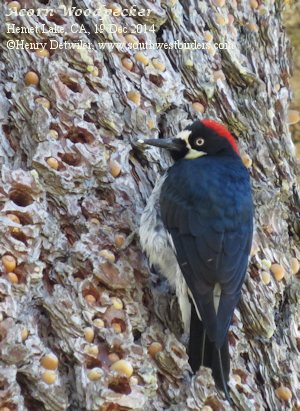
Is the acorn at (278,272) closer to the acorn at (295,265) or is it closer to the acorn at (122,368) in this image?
the acorn at (295,265)

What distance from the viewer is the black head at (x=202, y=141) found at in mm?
3586

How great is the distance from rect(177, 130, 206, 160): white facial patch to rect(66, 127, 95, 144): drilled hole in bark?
1.35 ft

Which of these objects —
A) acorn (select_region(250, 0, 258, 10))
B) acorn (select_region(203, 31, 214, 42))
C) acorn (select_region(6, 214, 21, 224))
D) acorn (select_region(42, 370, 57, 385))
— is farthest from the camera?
acorn (select_region(250, 0, 258, 10))

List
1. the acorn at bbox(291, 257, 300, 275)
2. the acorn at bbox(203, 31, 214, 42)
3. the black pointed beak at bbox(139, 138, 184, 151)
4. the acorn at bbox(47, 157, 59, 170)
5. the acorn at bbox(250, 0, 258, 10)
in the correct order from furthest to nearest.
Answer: the acorn at bbox(250, 0, 258, 10) → the acorn at bbox(203, 31, 214, 42) → the acorn at bbox(291, 257, 300, 275) → the black pointed beak at bbox(139, 138, 184, 151) → the acorn at bbox(47, 157, 59, 170)

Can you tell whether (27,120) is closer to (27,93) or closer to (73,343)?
(27,93)

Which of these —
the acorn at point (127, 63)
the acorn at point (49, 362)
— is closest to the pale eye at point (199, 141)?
the acorn at point (127, 63)

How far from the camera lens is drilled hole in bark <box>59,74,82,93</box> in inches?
133

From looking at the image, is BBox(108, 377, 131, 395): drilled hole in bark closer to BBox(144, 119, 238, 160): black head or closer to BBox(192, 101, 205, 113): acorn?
BBox(144, 119, 238, 160): black head

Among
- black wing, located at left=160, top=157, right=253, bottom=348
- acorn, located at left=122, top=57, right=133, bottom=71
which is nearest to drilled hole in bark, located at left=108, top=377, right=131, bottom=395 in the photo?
black wing, located at left=160, top=157, right=253, bottom=348

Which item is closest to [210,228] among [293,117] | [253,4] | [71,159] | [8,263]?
[71,159]

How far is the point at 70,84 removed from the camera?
3.41 metres

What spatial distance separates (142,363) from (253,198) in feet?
3.41

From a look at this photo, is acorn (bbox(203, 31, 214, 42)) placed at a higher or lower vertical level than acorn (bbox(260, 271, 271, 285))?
higher

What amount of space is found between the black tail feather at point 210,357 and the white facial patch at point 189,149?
83cm
